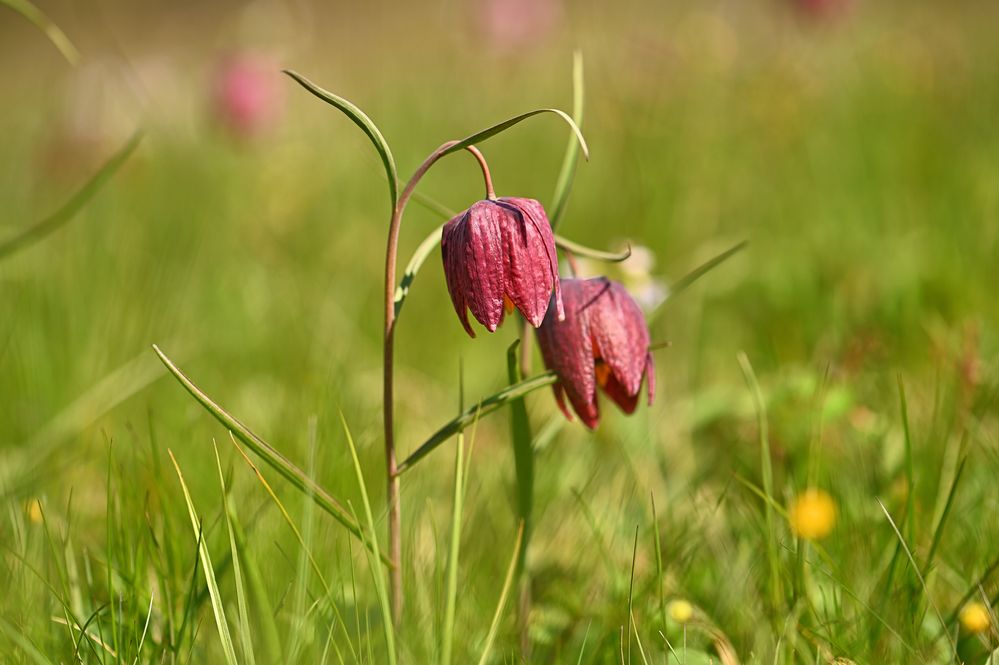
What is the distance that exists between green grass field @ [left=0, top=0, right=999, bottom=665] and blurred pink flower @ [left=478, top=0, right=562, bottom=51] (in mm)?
242

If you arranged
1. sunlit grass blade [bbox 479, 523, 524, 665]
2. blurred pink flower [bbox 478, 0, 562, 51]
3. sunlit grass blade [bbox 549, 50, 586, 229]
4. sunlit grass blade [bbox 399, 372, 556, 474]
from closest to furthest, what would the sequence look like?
sunlit grass blade [bbox 479, 523, 524, 665] → sunlit grass blade [bbox 399, 372, 556, 474] → sunlit grass blade [bbox 549, 50, 586, 229] → blurred pink flower [bbox 478, 0, 562, 51]

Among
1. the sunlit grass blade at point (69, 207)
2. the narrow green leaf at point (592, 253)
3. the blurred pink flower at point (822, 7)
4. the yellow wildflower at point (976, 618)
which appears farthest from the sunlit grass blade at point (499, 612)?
the blurred pink flower at point (822, 7)

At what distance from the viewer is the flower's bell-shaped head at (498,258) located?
34.8 inches

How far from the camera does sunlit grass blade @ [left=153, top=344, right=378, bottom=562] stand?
34.4 inches

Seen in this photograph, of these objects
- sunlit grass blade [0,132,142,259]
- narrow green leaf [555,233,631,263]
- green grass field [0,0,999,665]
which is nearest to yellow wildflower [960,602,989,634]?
green grass field [0,0,999,665]

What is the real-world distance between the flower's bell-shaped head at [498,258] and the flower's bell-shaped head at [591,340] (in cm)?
8

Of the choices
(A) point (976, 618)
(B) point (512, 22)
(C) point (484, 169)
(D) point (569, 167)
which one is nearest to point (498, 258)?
(C) point (484, 169)

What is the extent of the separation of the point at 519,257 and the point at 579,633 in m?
0.44

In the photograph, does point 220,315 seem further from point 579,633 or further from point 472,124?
point 472,124

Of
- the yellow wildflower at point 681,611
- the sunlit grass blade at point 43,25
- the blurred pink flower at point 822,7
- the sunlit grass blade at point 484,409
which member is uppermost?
the sunlit grass blade at point 43,25

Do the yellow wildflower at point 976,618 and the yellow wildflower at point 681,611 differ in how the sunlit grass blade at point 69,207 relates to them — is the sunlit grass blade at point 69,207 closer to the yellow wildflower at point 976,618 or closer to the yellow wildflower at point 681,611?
the yellow wildflower at point 681,611

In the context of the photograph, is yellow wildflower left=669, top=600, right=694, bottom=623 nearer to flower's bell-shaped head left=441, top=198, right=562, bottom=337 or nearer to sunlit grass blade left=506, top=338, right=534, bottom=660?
sunlit grass blade left=506, top=338, right=534, bottom=660

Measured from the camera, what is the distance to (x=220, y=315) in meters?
2.18

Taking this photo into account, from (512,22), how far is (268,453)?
372 cm
